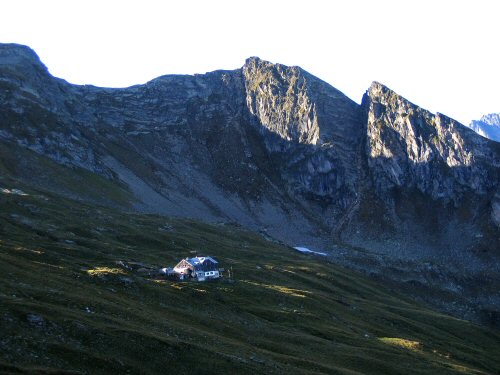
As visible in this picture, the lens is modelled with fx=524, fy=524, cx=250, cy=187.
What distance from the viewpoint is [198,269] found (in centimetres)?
9544

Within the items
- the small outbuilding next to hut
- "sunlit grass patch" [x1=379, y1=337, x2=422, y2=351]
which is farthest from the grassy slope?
the small outbuilding next to hut

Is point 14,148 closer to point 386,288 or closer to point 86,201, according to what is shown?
point 86,201

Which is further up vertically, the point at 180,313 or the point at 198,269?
the point at 180,313

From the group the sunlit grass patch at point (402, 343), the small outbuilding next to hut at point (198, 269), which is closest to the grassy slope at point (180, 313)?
the sunlit grass patch at point (402, 343)

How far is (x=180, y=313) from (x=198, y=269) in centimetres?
3330

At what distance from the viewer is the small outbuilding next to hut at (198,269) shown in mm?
94250

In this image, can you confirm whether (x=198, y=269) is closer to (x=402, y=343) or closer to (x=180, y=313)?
(x=180, y=313)

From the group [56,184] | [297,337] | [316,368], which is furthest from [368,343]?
[56,184]

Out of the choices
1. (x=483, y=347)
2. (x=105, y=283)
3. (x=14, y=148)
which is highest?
(x=14, y=148)

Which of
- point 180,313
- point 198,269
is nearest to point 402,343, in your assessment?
point 198,269

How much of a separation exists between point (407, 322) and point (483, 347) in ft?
54.4

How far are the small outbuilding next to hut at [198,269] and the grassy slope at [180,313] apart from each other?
3.17 m

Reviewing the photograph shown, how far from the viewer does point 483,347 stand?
106500mm

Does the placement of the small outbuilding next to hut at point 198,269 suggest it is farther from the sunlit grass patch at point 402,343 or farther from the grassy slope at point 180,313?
the sunlit grass patch at point 402,343
